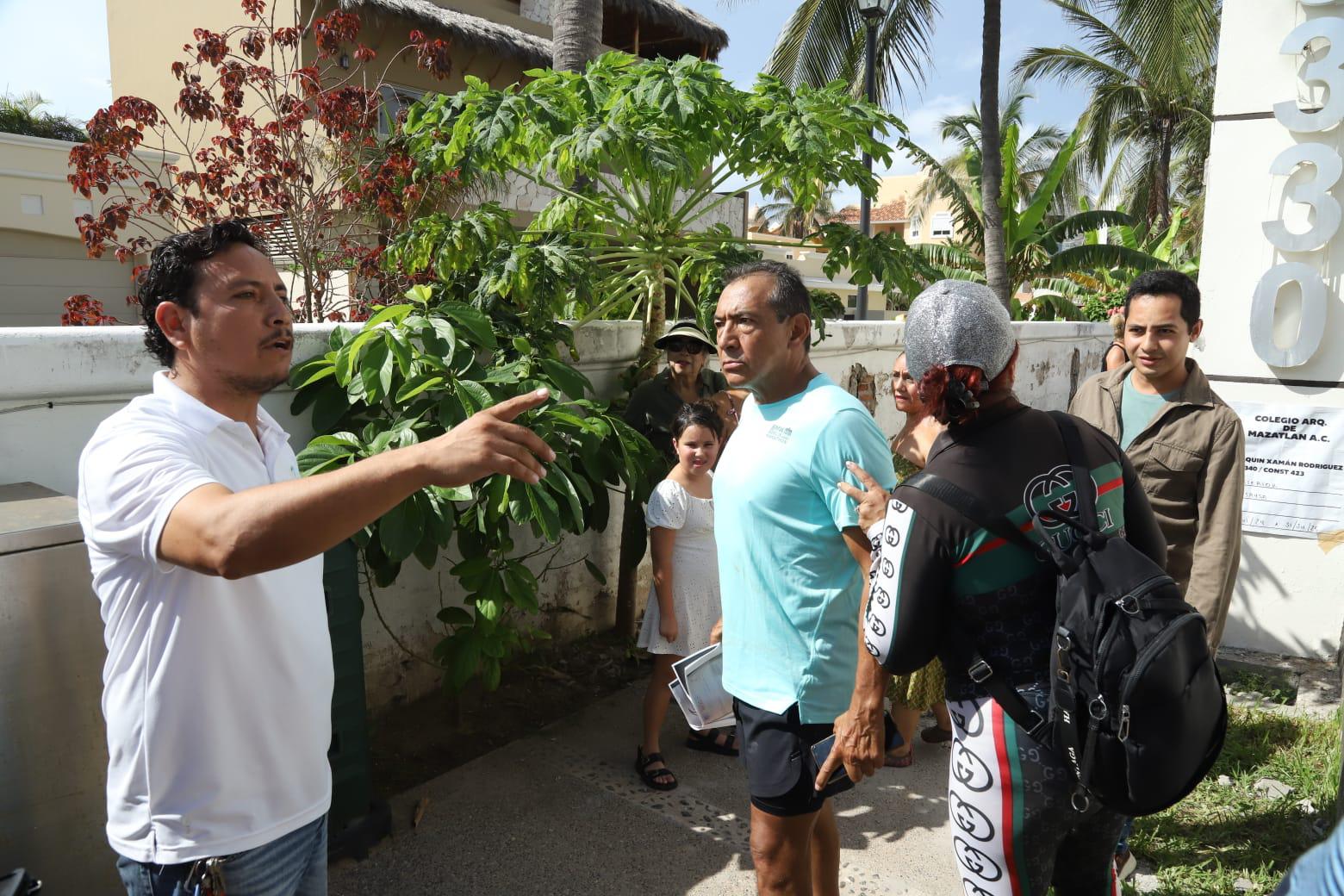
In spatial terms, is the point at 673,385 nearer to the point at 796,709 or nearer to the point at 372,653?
the point at 372,653

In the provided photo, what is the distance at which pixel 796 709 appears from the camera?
239 centimetres

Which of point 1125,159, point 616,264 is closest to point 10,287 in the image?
point 616,264

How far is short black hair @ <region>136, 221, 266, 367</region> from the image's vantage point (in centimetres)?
180

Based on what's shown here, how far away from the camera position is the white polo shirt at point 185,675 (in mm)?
1636

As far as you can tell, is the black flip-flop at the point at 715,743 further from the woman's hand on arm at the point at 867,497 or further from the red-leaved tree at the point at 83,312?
the red-leaved tree at the point at 83,312

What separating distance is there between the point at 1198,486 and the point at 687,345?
2332mm

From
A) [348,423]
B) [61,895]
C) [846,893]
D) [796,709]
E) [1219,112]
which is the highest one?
[1219,112]

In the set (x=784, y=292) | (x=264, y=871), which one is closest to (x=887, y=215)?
(x=784, y=292)

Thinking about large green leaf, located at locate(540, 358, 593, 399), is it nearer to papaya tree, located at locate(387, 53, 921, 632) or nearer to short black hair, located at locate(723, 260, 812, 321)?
papaya tree, located at locate(387, 53, 921, 632)

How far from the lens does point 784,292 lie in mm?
2594

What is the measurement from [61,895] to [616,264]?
3606mm

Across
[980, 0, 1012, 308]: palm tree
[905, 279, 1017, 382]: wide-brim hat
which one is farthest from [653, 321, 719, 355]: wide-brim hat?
[980, 0, 1012, 308]: palm tree

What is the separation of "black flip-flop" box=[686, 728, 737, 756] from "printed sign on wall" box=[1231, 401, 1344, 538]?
3.13 metres

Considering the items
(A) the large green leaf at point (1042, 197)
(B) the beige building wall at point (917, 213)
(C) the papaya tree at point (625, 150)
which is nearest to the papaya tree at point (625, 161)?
(C) the papaya tree at point (625, 150)
